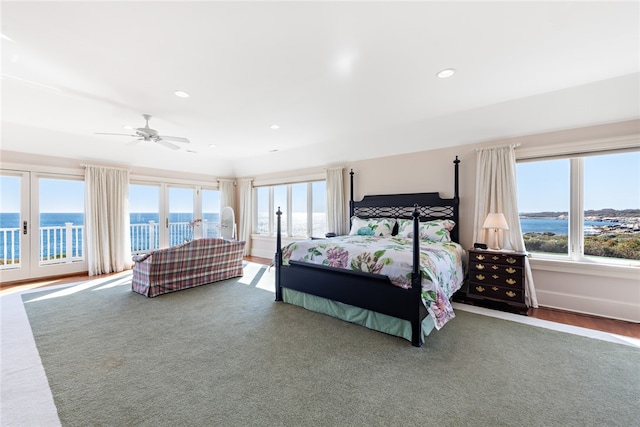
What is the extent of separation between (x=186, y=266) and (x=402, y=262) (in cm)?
343

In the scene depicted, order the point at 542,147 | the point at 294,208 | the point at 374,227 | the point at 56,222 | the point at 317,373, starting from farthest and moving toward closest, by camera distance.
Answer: the point at 294,208 < the point at 56,222 < the point at 374,227 < the point at 542,147 < the point at 317,373

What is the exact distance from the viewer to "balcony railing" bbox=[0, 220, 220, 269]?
15.3ft

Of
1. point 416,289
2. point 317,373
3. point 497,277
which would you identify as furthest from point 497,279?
point 317,373

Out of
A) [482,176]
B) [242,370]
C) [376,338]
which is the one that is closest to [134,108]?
[242,370]

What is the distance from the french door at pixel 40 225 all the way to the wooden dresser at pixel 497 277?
713 centimetres

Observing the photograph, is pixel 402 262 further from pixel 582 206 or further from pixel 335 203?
pixel 335 203

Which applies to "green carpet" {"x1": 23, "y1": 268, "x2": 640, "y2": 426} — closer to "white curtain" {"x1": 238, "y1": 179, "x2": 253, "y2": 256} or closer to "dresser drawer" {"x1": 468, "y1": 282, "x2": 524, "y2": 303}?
"dresser drawer" {"x1": 468, "y1": 282, "x2": 524, "y2": 303}

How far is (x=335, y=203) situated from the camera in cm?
555

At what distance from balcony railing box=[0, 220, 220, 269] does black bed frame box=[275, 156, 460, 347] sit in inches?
114

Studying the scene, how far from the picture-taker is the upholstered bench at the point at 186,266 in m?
3.89

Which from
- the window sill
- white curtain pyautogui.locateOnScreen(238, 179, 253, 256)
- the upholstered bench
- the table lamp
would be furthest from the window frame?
the window sill

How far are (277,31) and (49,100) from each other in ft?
10.9

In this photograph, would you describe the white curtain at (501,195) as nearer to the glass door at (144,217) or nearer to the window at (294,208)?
the window at (294,208)

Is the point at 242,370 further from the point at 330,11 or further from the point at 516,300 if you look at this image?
the point at 516,300
